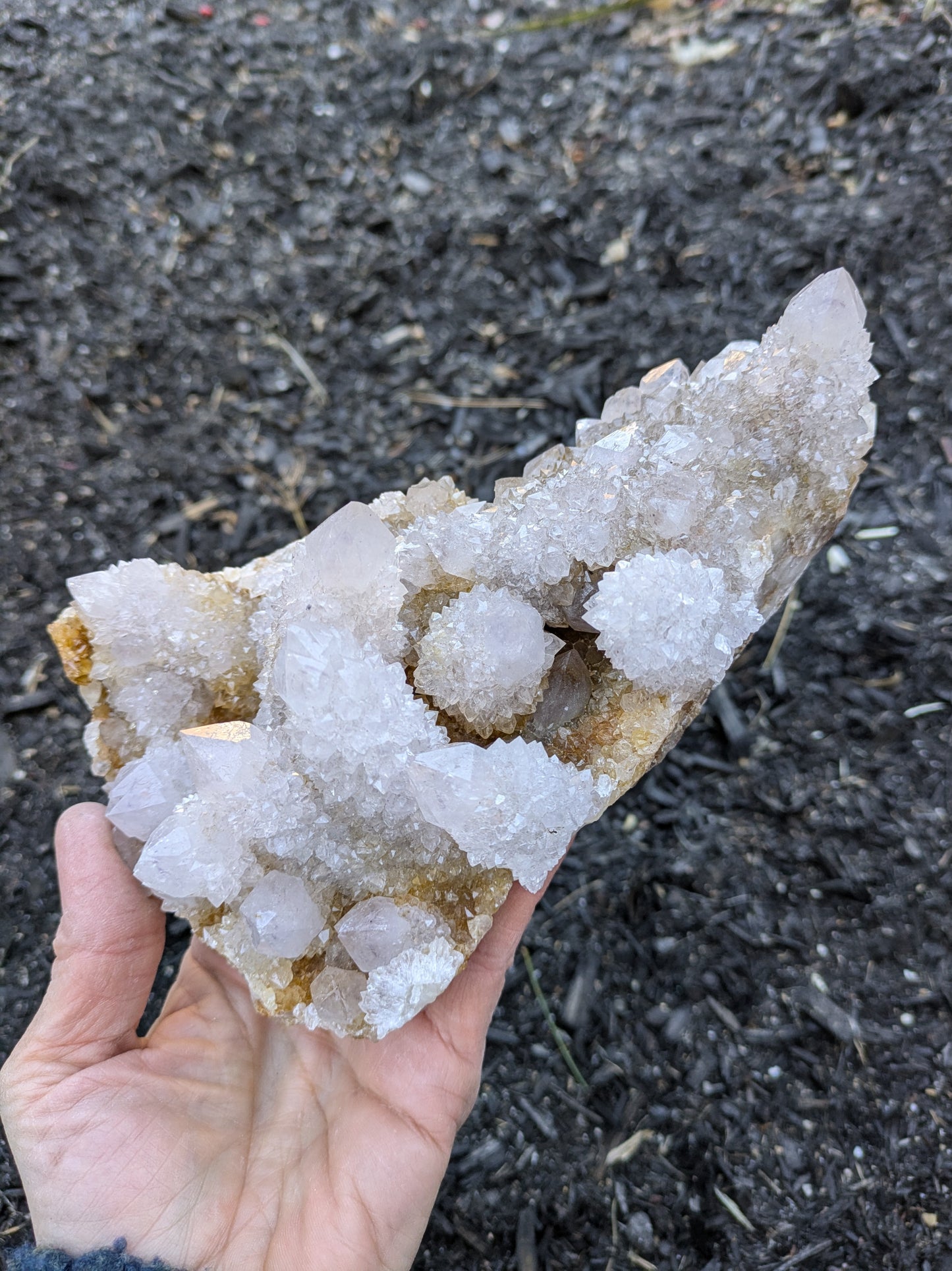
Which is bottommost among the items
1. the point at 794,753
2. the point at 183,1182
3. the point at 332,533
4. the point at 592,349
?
the point at 794,753

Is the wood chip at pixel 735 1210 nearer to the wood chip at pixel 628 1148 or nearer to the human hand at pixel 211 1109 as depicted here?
the wood chip at pixel 628 1148

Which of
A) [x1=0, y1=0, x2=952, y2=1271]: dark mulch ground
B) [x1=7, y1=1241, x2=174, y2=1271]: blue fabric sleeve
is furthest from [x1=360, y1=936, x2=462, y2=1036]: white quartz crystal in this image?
[x1=0, y1=0, x2=952, y2=1271]: dark mulch ground

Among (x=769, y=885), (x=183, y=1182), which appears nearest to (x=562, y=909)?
(x=769, y=885)

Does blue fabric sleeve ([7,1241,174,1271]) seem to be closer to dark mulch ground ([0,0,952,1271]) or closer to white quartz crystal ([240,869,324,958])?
white quartz crystal ([240,869,324,958])

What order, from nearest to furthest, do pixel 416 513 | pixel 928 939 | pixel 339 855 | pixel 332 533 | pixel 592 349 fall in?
pixel 332 533, pixel 339 855, pixel 416 513, pixel 928 939, pixel 592 349

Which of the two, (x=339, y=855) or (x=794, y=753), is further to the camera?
(x=794, y=753)

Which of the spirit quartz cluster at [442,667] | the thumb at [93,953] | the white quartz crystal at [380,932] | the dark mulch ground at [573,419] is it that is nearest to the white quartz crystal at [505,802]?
the spirit quartz cluster at [442,667]

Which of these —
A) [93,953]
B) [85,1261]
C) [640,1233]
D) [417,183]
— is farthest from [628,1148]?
[417,183]

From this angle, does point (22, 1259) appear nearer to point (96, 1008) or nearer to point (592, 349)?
point (96, 1008)

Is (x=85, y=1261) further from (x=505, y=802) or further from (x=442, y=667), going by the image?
(x=442, y=667)
